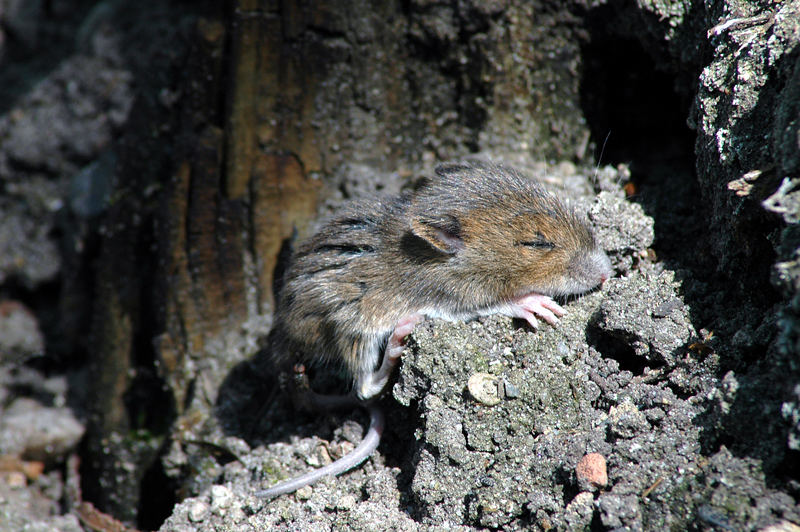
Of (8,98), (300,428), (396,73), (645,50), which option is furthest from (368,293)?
(8,98)

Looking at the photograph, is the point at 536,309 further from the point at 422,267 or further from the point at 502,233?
the point at 422,267

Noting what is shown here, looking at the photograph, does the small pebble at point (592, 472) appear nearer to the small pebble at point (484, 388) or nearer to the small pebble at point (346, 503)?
the small pebble at point (484, 388)

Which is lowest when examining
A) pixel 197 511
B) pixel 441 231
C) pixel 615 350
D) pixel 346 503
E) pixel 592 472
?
pixel 197 511

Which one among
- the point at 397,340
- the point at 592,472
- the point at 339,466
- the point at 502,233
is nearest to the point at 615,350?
the point at 592,472

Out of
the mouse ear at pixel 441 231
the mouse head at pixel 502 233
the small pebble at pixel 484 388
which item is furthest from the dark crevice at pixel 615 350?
the mouse ear at pixel 441 231

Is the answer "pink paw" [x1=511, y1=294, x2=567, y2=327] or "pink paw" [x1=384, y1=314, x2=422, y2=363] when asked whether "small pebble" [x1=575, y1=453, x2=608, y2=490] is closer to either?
"pink paw" [x1=511, y1=294, x2=567, y2=327]

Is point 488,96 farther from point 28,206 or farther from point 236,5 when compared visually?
point 28,206
